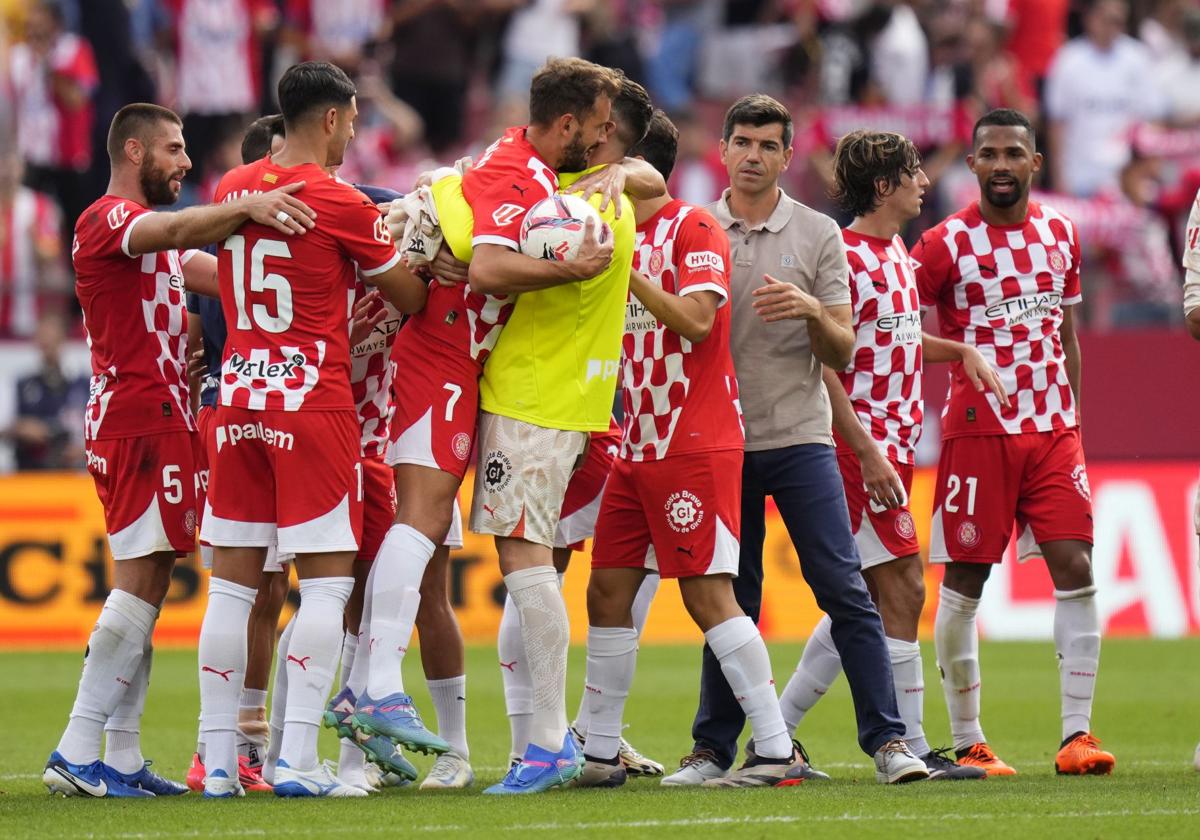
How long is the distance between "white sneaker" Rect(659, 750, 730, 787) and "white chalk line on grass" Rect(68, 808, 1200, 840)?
1.16m

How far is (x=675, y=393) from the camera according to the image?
7406 mm

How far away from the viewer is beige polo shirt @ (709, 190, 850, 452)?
25.1 feet

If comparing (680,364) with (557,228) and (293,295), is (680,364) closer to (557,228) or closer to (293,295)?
(557,228)

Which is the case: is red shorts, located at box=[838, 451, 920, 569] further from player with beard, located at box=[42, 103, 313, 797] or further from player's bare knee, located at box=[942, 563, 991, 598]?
player with beard, located at box=[42, 103, 313, 797]

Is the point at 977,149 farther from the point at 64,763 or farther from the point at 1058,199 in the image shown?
the point at 1058,199

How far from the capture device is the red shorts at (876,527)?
803 centimetres

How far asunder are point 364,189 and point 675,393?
1638 mm

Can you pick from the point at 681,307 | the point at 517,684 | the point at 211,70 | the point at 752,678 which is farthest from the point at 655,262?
the point at 211,70

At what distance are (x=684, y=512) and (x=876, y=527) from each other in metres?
1.17

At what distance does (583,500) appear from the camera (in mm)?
8203

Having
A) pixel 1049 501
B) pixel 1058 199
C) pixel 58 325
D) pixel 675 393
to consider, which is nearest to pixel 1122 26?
pixel 1058 199

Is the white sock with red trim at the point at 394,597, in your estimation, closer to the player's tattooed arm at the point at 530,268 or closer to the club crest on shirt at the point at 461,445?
the club crest on shirt at the point at 461,445

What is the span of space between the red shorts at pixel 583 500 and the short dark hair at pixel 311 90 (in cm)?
197

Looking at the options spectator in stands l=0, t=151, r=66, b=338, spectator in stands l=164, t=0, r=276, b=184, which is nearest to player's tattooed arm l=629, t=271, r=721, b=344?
spectator in stands l=0, t=151, r=66, b=338
